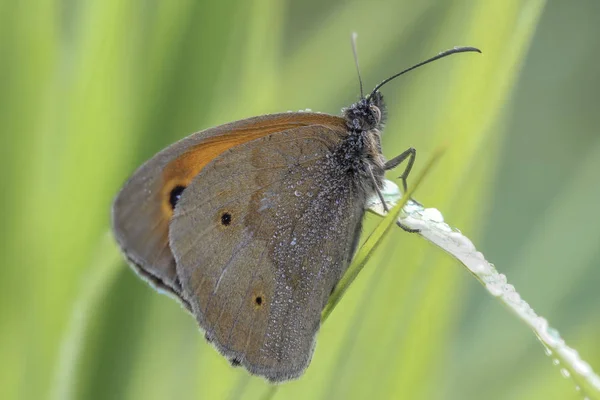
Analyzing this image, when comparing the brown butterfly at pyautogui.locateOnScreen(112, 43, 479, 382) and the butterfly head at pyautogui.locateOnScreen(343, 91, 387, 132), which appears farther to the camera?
the butterfly head at pyautogui.locateOnScreen(343, 91, 387, 132)

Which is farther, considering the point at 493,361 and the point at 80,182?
the point at 493,361

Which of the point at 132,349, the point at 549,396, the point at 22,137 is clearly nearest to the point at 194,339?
the point at 132,349

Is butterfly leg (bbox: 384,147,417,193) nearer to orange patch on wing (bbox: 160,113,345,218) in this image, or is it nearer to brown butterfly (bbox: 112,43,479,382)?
brown butterfly (bbox: 112,43,479,382)

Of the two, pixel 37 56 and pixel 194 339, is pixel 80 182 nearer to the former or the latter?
pixel 37 56

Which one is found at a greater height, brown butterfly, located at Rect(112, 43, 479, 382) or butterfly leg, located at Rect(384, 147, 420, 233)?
butterfly leg, located at Rect(384, 147, 420, 233)

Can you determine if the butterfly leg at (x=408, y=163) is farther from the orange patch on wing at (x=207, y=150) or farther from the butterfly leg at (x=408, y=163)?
the orange patch on wing at (x=207, y=150)

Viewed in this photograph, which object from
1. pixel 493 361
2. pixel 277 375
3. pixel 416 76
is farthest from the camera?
pixel 493 361

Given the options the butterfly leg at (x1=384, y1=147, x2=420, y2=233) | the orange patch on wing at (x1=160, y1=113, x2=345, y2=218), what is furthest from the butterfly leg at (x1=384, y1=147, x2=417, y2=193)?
the orange patch on wing at (x1=160, y1=113, x2=345, y2=218)
